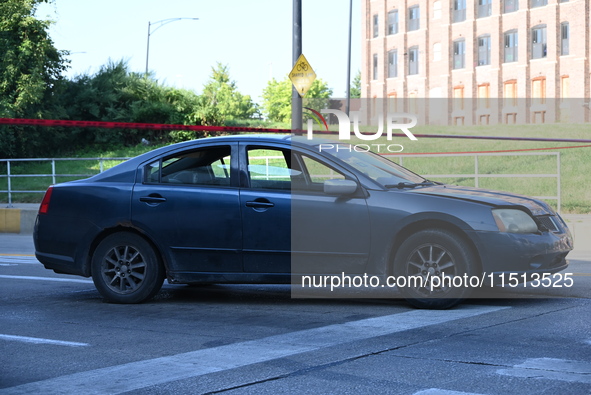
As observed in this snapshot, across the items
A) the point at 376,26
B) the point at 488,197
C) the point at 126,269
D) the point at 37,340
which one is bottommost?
the point at 37,340

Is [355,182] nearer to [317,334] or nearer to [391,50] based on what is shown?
[317,334]

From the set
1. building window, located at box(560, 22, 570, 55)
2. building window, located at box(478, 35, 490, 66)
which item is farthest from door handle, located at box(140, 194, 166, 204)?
building window, located at box(478, 35, 490, 66)

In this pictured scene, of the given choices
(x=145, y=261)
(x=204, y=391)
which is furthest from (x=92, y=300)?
(x=204, y=391)

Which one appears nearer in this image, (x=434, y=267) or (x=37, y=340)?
(x=37, y=340)

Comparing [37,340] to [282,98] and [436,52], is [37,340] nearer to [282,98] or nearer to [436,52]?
[436,52]

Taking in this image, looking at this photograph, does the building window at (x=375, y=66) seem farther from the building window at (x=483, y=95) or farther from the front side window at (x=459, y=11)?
the building window at (x=483, y=95)

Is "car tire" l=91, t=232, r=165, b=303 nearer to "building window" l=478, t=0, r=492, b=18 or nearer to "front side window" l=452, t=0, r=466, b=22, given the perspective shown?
"building window" l=478, t=0, r=492, b=18

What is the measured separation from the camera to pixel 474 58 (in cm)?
5212

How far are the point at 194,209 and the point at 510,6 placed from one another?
45.7 metres

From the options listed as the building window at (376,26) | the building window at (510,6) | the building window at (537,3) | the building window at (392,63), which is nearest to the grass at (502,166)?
the building window at (537,3)

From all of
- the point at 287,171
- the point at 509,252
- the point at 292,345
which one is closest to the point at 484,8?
the point at 287,171

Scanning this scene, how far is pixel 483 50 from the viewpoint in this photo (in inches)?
2047

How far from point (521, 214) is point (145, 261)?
3289mm

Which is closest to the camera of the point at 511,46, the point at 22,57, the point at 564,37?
the point at 22,57
